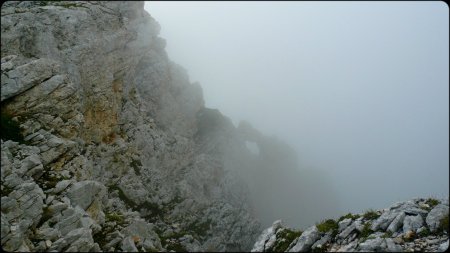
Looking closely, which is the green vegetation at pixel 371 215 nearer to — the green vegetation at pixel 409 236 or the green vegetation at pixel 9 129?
the green vegetation at pixel 409 236

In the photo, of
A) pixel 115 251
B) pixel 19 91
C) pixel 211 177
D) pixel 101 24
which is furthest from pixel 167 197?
pixel 115 251

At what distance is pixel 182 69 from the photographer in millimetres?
95062

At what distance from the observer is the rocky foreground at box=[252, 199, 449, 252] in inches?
800

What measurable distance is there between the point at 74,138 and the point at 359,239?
2999 centimetres

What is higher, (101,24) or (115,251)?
(101,24)

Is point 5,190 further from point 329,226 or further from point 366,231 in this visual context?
point 366,231

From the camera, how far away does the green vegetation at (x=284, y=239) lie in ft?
80.9

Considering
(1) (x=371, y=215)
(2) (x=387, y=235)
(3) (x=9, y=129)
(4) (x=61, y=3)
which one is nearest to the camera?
(2) (x=387, y=235)

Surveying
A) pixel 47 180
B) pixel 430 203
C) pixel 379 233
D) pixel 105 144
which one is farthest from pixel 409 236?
pixel 105 144

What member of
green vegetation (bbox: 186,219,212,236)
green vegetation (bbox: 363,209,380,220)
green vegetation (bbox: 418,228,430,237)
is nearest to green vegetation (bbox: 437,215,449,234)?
green vegetation (bbox: 418,228,430,237)

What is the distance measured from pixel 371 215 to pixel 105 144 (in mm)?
36903

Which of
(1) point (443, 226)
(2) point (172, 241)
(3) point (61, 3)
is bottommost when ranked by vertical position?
(2) point (172, 241)

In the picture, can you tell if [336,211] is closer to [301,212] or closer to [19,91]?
[301,212]

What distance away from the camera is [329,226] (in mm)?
24859
